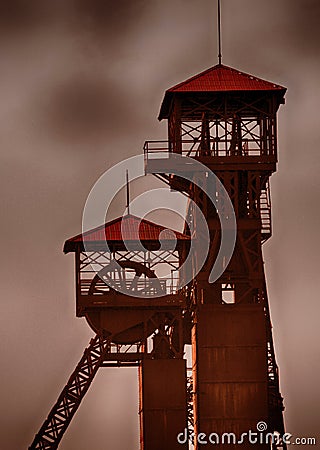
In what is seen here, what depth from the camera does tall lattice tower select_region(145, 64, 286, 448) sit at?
3450 inches

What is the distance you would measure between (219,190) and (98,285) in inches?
325

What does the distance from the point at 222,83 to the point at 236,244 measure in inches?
307

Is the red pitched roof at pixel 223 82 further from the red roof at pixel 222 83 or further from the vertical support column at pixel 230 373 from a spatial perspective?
the vertical support column at pixel 230 373

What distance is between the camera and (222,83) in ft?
298

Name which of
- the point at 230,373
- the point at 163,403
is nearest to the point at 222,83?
the point at 230,373

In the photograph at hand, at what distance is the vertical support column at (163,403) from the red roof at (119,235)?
20.1ft

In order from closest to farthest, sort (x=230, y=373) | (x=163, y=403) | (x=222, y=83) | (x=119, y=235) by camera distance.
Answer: (x=230, y=373)
(x=222, y=83)
(x=163, y=403)
(x=119, y=235)

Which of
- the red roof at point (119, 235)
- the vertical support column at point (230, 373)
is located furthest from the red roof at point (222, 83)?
the vertical support column at point (230, 373)

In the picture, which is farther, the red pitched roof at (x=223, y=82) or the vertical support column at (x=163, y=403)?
the vertical support column at (x=163, y=403)

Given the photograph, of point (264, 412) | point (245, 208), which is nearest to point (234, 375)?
point (264, 412)

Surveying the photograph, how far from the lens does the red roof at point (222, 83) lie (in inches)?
3551

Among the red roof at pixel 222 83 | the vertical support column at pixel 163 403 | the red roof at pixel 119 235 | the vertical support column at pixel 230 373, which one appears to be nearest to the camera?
the vertical support column at pixel 230 373

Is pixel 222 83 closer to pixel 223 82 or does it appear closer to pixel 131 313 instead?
pixel 223 82

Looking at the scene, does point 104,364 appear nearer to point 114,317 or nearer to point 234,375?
point 114,317
